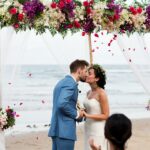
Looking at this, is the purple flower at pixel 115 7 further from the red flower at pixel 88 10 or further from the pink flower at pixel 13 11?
the pink flower at pixel 13 11

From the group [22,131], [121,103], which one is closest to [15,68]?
[22,131]

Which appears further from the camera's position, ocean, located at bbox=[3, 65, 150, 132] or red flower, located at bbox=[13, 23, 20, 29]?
ocean, located at bbox=[3, 65, 150, 132]

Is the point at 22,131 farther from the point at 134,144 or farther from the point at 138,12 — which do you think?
the point at 138,12

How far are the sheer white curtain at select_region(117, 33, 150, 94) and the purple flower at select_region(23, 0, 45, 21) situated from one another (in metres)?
1.36

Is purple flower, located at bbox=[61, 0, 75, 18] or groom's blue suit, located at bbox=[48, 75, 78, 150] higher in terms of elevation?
purple flower, located at bbox=[61, 0, 75, 18]

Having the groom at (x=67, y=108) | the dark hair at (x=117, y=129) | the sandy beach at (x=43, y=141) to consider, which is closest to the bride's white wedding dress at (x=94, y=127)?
the groom at (x=67, y=108)

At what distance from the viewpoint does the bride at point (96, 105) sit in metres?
5.67

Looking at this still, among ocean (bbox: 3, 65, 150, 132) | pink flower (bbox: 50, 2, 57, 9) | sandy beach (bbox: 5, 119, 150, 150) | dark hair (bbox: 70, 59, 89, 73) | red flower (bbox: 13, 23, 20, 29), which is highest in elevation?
pink flower (bbox: 50, 2, 57, 9)

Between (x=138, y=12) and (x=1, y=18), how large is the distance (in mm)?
1709

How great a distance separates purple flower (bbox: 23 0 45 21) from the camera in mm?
6059

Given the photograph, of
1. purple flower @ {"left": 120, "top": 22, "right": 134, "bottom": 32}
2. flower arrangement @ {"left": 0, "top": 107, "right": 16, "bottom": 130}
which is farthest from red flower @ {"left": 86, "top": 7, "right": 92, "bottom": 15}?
flower arrangement @ {"left": 0, "top": 107, "right": 16, "bottom": 130}

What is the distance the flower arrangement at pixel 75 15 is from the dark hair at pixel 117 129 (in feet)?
11.2

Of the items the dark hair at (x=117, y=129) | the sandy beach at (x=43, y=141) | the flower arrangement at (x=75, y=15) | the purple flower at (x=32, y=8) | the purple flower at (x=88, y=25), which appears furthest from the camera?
the sandy beach at (x=43, y=141)

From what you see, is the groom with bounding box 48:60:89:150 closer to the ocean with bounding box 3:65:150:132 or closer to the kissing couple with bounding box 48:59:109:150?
the kissing couple with bounding box 48:59:109:150
